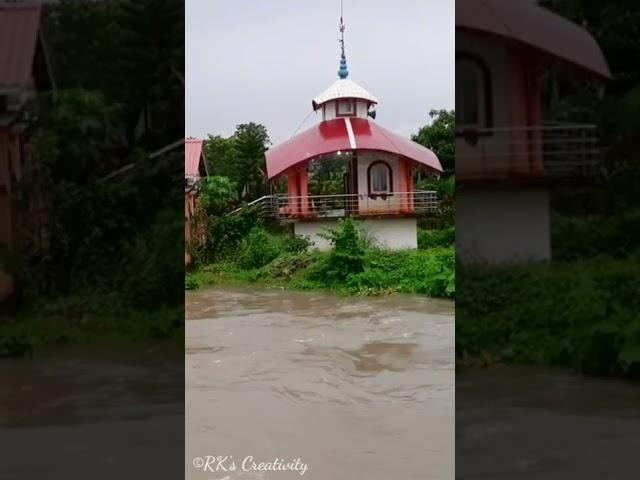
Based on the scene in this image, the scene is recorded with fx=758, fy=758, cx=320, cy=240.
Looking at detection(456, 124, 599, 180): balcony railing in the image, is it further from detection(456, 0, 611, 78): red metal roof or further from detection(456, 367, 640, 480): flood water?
detection(456, 367, 640, 480): flood water

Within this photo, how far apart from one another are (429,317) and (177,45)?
4.41ft

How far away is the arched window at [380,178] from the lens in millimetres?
2818

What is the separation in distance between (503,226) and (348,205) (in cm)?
57

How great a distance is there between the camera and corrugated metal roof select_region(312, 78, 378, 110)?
271 cm

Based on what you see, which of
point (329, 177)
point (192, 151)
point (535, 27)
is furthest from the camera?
point (329, 177)

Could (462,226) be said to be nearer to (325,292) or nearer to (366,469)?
(325,292)

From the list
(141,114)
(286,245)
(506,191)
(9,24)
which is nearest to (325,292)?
(286,245)

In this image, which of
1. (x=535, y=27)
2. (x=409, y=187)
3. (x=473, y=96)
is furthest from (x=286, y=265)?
(x=535, y=27)

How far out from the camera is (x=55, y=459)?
263cm

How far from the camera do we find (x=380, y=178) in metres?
2.82

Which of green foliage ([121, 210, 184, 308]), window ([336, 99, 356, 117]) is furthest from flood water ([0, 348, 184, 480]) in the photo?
window ([336, 99, 356, 117])

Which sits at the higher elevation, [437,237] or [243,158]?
[243,158]

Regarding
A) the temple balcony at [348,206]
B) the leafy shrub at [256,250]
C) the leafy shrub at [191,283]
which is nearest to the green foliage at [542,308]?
the temple balcony at [348,206]

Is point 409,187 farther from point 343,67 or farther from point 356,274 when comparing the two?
point 343,67
